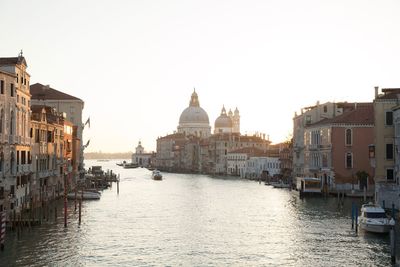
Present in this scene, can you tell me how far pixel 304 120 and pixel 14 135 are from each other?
144 ft

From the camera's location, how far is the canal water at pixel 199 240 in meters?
25.5

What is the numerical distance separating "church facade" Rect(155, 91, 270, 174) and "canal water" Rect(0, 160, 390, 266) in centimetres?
8971

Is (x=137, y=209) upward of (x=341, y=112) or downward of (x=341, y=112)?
downward

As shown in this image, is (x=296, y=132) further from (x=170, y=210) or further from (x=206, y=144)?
(x=206, y=144)

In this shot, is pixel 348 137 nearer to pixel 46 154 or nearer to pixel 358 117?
pixel 358 117

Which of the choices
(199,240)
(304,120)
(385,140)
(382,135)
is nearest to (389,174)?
(385,140)

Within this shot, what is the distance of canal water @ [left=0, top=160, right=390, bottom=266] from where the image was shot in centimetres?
2548

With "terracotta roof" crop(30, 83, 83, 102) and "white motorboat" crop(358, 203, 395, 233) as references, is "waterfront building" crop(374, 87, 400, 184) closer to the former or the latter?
"white motorboat" crop(358, 203, 395, 233)

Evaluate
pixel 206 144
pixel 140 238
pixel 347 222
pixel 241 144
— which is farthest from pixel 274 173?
pixel 140 238

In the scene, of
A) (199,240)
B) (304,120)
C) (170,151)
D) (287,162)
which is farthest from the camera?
(170,151)

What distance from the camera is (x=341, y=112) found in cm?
6656

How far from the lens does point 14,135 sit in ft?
115

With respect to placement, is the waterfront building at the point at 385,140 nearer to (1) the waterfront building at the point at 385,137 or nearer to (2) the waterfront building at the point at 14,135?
(1) the waterfront building at the point at 385,137

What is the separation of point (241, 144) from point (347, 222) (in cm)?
9955
